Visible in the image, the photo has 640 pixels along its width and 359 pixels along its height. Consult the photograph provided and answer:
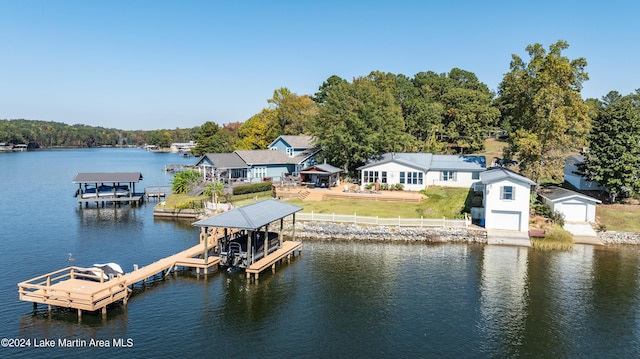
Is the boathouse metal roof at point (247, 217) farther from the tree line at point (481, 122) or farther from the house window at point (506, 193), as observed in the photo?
the tree line at point (481, 122)

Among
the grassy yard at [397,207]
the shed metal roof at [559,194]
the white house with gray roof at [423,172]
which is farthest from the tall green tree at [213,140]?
the shed metal roof at [559,194]

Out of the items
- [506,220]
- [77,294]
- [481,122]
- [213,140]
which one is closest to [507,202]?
[506,220]

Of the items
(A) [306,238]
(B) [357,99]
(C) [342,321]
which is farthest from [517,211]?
(B) [357,99]

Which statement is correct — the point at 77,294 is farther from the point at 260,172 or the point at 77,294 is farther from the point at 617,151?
the point at 617,151

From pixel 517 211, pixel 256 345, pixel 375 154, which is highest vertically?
pixel 375 154

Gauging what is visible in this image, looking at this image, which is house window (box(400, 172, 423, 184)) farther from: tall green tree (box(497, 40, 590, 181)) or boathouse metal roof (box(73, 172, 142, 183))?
boathouse metal roof (box(73, 172, 142, 183))

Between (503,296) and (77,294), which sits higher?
(77,294)

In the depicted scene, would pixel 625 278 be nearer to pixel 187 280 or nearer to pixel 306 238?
pixel 306 238
